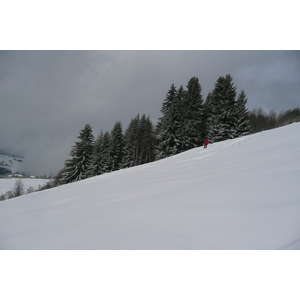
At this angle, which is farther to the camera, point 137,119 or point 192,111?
point 137,119

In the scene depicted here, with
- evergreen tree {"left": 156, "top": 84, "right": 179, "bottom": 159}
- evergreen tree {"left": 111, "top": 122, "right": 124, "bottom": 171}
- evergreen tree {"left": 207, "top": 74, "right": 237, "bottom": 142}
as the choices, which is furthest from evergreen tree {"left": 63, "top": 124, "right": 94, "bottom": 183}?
evergreen tree {"left": 207, "top": 74, "right": 237, "bottom": 142}

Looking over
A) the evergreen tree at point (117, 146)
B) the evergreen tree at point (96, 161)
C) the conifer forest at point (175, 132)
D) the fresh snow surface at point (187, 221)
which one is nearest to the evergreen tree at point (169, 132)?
the conifer forest at point (175, 132)

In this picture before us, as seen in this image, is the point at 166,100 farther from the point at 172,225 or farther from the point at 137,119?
the point at 172,225

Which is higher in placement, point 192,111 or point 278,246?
point 192,111

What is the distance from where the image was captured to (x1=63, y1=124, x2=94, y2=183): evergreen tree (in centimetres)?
2153

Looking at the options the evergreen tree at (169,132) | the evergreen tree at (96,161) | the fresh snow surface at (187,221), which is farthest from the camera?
the evergreen tree at (96,161)

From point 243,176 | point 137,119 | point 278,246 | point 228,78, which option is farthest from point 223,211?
point 137,119

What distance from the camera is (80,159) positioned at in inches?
868

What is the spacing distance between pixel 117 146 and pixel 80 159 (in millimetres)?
6197

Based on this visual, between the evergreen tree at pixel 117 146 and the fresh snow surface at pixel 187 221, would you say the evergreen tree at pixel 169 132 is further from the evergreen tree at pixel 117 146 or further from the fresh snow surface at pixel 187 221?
the fresh snow surface at pixel 187 221

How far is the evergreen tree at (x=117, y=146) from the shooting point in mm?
25094

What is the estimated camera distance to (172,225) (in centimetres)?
207

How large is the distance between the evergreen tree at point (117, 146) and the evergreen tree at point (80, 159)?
3.64 m

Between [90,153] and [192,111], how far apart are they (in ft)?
54.5
